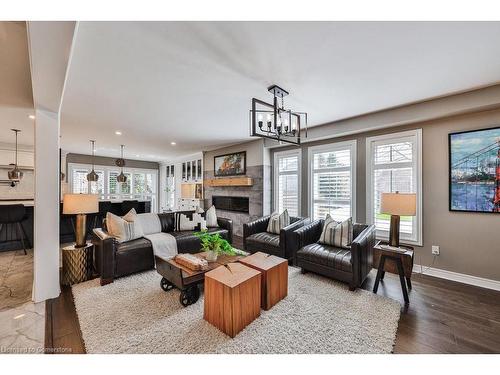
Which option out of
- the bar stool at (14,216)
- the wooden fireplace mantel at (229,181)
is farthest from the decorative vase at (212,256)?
the bar stool at (14,216)

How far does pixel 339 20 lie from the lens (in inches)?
59.8

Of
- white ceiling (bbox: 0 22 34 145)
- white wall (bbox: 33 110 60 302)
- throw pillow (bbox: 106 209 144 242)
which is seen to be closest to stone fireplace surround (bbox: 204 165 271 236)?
throw pillow (bbox: 106 209 144 242)

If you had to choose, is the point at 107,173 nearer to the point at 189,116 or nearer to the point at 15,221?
the point at 15,221

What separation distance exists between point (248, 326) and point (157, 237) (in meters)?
2.18

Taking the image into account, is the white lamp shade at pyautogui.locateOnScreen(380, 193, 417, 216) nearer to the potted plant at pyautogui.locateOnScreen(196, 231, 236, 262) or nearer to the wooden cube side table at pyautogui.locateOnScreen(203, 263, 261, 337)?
the wooden cube side table at pyautogui.locateOnScreen(203, 263, 261, 337)

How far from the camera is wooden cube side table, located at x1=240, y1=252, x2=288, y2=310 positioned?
2244 millimetres

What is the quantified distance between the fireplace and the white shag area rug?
10.6 ft

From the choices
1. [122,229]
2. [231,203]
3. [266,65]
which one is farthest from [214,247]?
[231,203]

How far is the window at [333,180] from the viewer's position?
4.07 m

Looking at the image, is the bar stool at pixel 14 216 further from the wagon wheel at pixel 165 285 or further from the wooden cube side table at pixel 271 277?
the wooden cube side table at pixel 271 277

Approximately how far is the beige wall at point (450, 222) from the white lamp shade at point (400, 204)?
3.44ft

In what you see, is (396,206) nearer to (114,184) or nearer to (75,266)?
(75,266)
